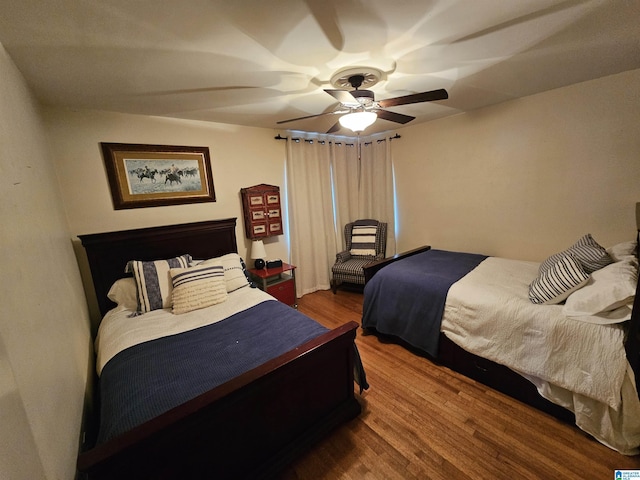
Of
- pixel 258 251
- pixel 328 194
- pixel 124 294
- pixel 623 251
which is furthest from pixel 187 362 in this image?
pixel 623 251

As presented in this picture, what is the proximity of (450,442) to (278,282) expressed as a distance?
2165 mm

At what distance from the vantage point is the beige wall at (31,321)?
26.0 inches

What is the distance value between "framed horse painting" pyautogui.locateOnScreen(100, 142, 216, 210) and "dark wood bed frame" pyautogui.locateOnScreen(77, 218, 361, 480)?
2.14 metres

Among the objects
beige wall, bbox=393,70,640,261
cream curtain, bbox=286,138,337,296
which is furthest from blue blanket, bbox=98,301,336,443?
beige wall, bbox=393,70,640,261

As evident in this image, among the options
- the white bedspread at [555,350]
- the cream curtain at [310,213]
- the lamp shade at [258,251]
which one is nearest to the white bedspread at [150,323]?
the lamp shade at [258,251]

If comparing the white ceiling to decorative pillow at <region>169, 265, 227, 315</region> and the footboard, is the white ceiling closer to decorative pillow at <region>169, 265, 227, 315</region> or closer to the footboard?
decorative pillow at <region>169, 265, 227, 315</region>

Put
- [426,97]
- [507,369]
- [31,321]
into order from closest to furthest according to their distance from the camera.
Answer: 1. [31,321]
2. [426,97]
3. [507,369]

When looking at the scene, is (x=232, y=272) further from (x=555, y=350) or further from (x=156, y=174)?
(x=555, y=350)

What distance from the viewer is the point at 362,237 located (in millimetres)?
3908

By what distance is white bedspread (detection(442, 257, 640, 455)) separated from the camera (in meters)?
1.35

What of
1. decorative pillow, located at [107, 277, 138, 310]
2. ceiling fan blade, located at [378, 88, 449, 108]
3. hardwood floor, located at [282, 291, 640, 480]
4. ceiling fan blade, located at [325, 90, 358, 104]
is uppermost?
ceiling fan blade, located at [325, 90, 358, 104]

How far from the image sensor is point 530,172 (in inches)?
105

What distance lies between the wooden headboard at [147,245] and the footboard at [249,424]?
1825mm

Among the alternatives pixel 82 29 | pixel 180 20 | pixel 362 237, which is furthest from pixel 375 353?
pixel 82 29
